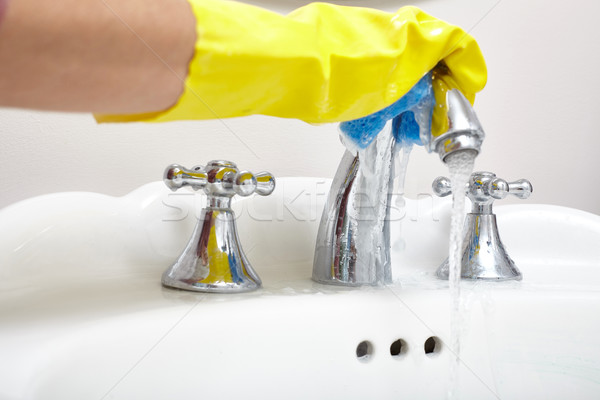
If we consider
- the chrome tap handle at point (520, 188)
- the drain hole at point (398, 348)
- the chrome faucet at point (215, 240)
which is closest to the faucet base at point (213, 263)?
the chrome faucet at point (215, 240)

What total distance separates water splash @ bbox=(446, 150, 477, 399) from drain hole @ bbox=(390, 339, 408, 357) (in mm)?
35

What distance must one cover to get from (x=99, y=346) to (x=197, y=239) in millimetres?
148

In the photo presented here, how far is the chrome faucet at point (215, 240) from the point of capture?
42cm

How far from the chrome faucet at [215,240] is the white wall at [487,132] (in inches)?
4.8

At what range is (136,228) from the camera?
486 millimetres

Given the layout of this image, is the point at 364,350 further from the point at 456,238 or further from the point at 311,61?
the point at 311,61

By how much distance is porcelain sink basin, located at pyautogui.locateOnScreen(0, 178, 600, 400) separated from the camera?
0.31 meters

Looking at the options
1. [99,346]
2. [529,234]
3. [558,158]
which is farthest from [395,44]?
[558,158]

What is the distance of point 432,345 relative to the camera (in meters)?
0.43

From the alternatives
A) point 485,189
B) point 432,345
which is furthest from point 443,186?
point 432,345

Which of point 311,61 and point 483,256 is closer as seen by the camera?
point 311,61

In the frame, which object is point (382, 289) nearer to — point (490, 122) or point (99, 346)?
point (99, 346)

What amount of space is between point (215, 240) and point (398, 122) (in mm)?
174

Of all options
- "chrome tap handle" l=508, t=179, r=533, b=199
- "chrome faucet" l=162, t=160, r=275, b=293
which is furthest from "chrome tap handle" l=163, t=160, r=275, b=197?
"chrome tap handle" l=508, t=179, r=533, b=199
